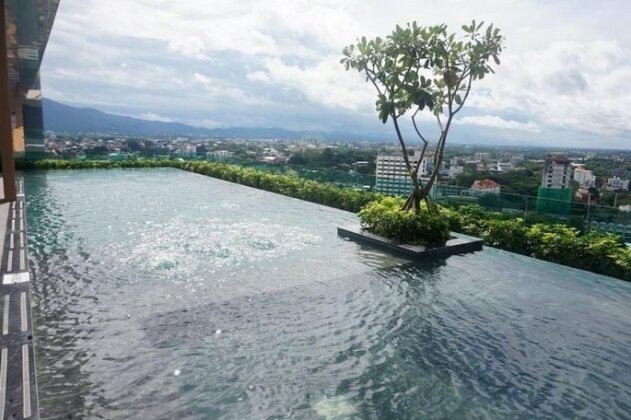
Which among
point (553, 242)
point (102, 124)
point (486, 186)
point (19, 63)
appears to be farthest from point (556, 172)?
point (102, 124)

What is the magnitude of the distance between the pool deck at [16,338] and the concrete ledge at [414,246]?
6293 millimetres

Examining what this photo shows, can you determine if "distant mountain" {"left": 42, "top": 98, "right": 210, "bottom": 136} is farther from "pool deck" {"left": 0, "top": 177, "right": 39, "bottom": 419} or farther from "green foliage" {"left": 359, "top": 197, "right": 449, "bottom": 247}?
"pool deck" {"left": 0, "top": 177, "right": 39, "bottom": 419}

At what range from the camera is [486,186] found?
38.6 feet

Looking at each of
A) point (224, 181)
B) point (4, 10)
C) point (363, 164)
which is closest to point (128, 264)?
point (4, 10)

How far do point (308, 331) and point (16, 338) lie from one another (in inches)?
114

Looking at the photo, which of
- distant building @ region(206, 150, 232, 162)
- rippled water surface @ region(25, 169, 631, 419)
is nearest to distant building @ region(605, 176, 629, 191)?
rippled water surface @ region(25, 169, 631, 419)

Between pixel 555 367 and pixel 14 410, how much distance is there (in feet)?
16.0

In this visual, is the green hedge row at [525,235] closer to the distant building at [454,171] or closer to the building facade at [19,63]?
the distant building at [454,171]

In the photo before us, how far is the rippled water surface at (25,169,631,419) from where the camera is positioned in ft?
12.1

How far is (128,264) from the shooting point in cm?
716

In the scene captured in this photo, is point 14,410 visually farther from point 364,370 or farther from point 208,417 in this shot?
point 364,370

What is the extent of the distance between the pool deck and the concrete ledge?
6293 millimetres

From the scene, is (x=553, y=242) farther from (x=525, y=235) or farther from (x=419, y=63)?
(x=419, y=63)

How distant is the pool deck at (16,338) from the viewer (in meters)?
3.13
